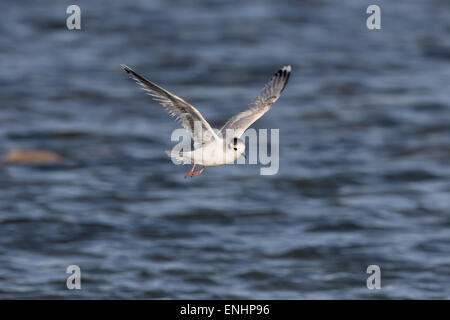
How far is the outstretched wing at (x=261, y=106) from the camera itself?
11.0m

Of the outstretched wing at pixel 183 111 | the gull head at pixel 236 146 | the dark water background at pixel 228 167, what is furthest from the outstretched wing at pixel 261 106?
the dark water background at pixel 228 167

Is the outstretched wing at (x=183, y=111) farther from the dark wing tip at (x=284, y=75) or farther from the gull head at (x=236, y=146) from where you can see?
the dark wing tip at (x=284, y=75)

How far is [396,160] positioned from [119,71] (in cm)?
828

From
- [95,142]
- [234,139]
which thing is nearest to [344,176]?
[95,142]

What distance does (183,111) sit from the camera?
9.73 metres

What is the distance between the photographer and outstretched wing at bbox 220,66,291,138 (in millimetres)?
11016

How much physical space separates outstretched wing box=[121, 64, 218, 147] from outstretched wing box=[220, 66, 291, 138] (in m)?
0.81

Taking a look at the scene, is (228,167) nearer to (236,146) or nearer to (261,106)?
(261,106)

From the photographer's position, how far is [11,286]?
1459 centimetres

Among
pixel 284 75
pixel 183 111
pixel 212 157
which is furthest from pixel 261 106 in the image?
pixel 183 111

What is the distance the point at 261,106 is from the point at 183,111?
212 centimetres

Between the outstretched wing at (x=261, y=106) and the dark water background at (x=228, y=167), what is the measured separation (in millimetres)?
4303
